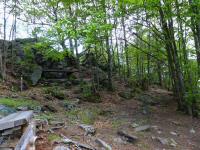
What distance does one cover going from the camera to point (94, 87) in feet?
51.1

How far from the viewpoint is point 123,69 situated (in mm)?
24281

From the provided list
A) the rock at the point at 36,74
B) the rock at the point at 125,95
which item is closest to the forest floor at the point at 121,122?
the rock at the point at 125,95

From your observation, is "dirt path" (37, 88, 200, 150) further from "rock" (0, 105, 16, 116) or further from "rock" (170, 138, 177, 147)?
"rock" (0, 105, 16, 116)

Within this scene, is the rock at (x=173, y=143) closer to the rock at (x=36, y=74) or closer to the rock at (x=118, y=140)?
the rock at (x=118, y=140)

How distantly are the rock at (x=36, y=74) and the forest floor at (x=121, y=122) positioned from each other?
2.41 meters

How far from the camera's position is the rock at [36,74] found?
17594 mm

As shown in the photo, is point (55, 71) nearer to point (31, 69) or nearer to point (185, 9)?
point (31, 69)

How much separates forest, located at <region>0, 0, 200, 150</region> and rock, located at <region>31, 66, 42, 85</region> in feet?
0.04

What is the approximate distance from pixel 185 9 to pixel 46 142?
28.2 ft

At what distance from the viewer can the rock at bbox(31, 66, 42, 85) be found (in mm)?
17594

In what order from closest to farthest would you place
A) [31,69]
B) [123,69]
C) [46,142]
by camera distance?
[46,142]
[31,69]
[123,69]

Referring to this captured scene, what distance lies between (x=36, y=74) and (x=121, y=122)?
30.0ft

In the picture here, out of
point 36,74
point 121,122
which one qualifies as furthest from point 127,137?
point 36,74

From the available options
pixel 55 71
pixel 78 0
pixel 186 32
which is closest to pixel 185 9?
pixel 186 32
